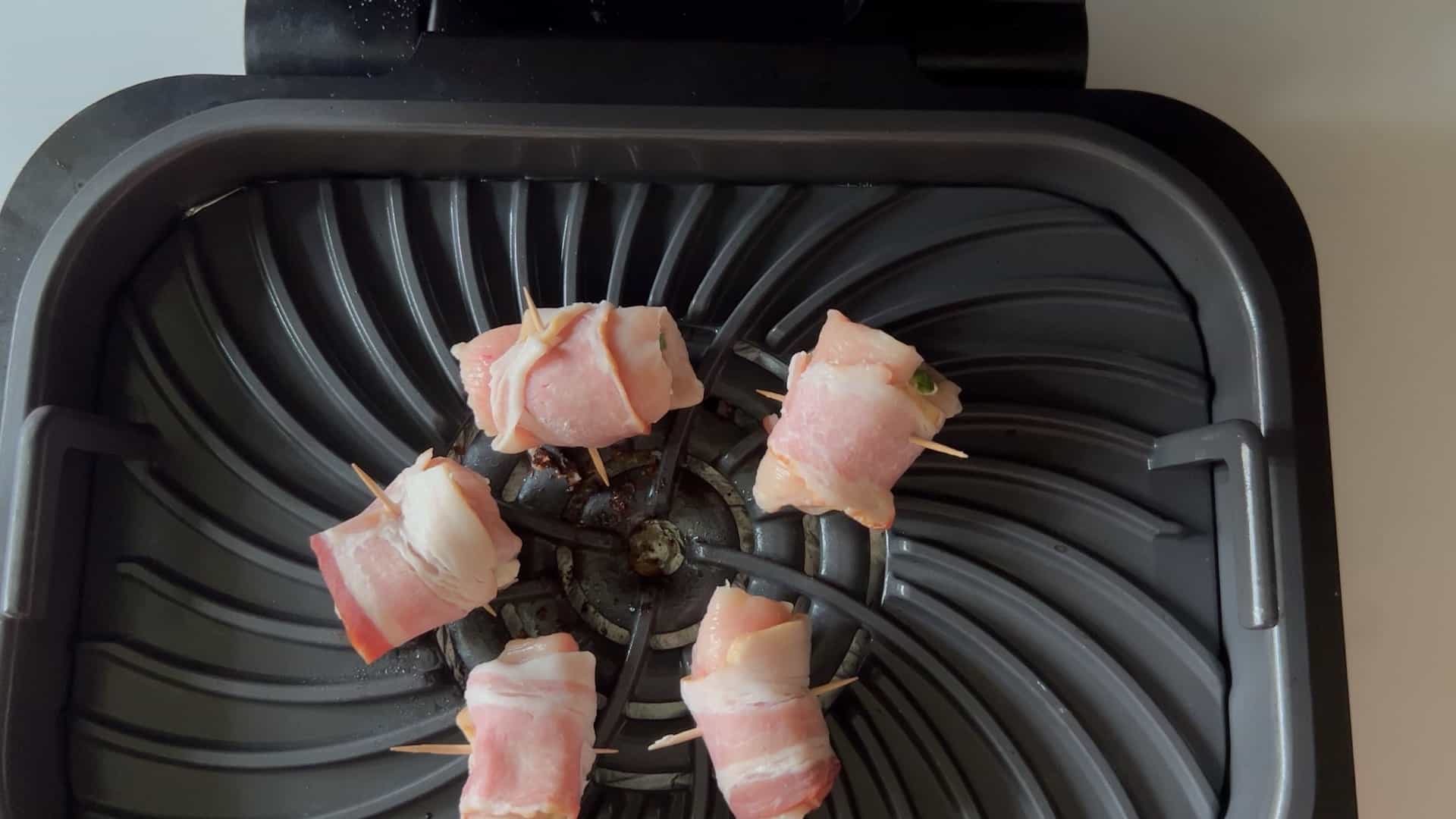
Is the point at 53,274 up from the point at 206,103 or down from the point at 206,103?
down

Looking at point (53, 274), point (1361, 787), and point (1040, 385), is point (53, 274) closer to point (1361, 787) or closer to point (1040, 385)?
point (1040, 385)

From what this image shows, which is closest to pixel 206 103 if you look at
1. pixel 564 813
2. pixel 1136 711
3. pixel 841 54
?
pixel 841 54

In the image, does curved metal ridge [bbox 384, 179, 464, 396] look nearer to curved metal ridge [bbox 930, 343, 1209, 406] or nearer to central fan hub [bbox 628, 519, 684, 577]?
central fan hub [bbox 628, 519, 684, 577]

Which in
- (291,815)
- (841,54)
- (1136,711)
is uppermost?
(841,54)

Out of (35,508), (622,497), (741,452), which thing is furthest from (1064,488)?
(35,508)

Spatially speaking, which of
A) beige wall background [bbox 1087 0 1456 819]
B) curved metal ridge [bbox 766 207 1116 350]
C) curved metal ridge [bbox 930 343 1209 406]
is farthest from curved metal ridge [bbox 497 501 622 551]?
beige wall background [bbox 1087 0 1456 819]

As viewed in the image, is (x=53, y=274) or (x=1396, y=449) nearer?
(x=53, y=274)

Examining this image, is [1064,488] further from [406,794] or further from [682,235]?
[406,794]
